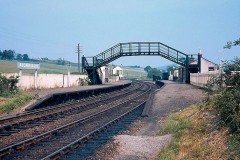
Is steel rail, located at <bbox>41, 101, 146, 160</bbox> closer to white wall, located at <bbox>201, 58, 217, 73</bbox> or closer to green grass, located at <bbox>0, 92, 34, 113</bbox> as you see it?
green grass, located at <bbox>0, 92, 34, 113</bbox>

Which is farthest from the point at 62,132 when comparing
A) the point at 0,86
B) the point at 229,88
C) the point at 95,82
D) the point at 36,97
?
the point at 95,82

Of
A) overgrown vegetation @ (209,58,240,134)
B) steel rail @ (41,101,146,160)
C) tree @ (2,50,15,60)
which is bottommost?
steel rail @ (41,101,146,160)

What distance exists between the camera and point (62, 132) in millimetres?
14516

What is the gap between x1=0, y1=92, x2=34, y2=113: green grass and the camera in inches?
834

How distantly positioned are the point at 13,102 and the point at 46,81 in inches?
571

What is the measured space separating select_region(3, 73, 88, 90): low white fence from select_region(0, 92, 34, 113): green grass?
4.58 metres

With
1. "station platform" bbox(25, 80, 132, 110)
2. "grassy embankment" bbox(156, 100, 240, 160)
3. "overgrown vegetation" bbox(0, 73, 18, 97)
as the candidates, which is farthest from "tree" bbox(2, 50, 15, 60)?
"grassy embankment" bbox(156, 100, 240, 160)

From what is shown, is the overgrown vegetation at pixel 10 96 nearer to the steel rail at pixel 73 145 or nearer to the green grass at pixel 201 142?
the steel rail at pixel 73 145

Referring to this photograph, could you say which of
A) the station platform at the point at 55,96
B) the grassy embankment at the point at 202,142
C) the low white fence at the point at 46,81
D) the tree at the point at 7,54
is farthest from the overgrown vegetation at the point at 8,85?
the tree at the point at 7,54

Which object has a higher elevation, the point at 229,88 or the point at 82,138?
the point at 229,88

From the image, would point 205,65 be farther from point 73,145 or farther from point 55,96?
point 73,145

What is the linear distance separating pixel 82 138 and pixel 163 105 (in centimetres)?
1069

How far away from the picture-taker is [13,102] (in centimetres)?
2214

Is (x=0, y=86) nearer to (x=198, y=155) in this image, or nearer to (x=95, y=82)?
(x=198, y=155)
